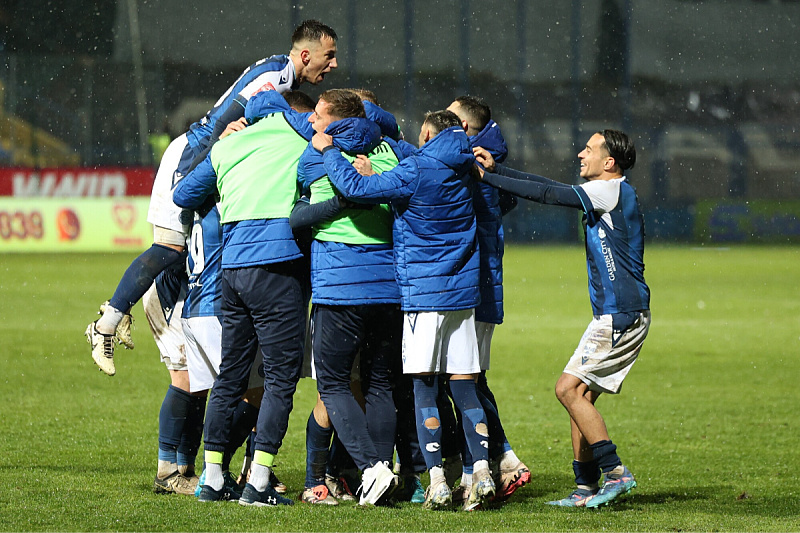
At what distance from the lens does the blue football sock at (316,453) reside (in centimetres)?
427

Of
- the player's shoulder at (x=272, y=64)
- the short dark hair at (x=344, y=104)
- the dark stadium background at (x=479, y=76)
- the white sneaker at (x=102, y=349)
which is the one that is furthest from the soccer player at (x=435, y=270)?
the dark stadium background at (x=479, y=76)

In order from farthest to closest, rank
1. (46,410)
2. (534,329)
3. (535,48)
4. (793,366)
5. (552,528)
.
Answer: (535,48), (534,329), (793,366), (46,410), (552,528)

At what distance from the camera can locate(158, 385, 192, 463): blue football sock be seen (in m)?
4.52

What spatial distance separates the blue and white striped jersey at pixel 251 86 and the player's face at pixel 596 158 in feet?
4.80

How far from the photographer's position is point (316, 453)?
428cm

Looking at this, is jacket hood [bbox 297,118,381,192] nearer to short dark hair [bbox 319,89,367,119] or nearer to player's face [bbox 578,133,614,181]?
short dark hair [bbox 319,89,367,119]

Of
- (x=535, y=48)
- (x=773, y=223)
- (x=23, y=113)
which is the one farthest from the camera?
(x=535, y=48)

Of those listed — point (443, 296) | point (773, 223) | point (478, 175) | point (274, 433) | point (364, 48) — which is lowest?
point (773, 223)

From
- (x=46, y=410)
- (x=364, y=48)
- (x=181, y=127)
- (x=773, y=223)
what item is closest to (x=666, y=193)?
(x=773, y=223)

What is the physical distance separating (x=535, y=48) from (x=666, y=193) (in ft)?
23.4

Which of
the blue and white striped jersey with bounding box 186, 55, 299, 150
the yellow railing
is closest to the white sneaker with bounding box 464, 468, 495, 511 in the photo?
the blue and white striped jersey with bounding box 186, 55, 299, 150

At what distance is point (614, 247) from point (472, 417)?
96cm

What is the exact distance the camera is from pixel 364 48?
112ft

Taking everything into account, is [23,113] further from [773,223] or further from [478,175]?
[478,175]
